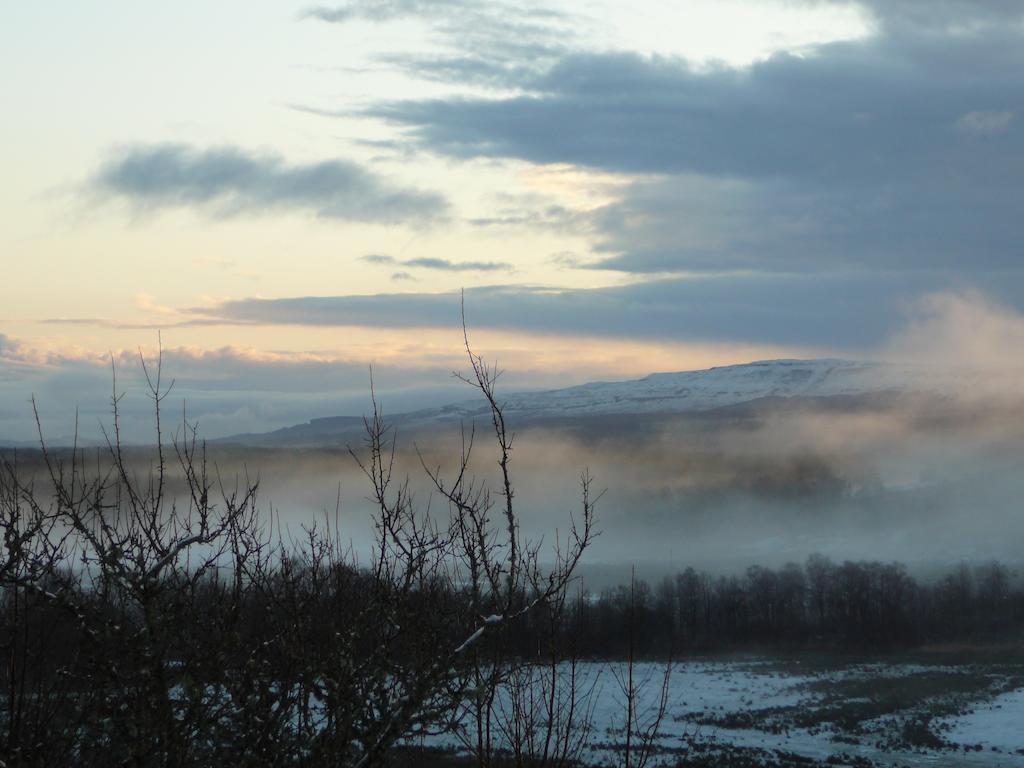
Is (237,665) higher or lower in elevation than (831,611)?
higher

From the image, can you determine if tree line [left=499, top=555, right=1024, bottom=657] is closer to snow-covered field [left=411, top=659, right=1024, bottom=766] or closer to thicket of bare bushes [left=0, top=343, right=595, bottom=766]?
snow-covered field [left=411, top=659, right=1024, bottom=766]

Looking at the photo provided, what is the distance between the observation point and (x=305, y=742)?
7.88m

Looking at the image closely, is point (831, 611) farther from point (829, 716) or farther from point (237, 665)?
point (237, 665)

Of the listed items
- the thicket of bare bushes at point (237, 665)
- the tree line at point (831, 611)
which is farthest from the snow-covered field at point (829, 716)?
the thicket of bare bushes at point (237, 665)

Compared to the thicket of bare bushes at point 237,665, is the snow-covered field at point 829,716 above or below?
below

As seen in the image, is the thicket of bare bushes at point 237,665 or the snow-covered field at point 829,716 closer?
the thicket of bare bushes at point 237,665

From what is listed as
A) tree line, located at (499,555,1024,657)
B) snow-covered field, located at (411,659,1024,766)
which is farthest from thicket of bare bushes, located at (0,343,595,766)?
tree line, located at (499,555,1024,657)

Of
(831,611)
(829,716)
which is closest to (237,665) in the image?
(829,716)

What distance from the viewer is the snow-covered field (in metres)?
41.2

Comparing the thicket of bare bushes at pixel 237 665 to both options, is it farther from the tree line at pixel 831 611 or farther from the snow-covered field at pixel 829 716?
the tree line at pixel 831 611

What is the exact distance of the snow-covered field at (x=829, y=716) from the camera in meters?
41.2

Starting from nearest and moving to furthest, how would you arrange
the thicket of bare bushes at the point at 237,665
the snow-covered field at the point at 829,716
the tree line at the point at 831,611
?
1. the thicket of bare bushes at the point at 237,665
2. the snow-covered field at the point at 829,716
3. the tree line at the point at 831,611

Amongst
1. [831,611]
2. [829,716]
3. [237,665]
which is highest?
[237,665]

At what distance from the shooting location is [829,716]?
53.1 metres
